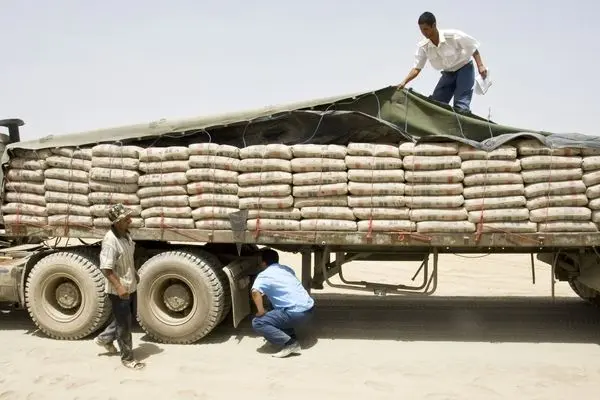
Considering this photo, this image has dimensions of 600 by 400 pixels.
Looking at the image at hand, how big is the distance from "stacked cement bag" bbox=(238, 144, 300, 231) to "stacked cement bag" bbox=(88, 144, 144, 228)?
4.18ft

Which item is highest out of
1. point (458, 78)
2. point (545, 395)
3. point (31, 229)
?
point (458, 78)

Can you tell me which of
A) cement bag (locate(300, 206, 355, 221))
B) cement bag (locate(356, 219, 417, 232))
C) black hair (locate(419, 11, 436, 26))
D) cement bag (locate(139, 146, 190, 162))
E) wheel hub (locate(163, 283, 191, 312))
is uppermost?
black hair (locate(419, 11, 436, 26))

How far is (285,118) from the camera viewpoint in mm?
6461

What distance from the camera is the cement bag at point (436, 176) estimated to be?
5.96 m

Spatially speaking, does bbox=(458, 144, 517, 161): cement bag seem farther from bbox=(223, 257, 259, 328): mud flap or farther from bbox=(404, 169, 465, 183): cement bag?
bbox=(223, 257, 259, 328): mud flap

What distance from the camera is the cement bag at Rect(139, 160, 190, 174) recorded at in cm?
642

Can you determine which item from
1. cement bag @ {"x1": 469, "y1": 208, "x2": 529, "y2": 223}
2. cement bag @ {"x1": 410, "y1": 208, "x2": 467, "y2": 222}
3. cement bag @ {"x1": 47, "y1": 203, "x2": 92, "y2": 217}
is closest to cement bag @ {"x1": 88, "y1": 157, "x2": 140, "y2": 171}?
cement bag @ {"x1": 47, "y1": 203, "x2": 92, "y2": 217}

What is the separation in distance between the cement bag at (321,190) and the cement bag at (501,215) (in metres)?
1.42

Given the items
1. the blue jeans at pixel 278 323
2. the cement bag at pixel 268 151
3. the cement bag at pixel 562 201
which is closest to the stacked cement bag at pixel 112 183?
the cement bag at pixel 268 151

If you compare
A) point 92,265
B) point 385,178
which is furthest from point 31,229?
point 385,178

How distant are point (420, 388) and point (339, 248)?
208cm

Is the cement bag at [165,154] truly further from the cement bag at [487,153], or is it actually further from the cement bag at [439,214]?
the cement bag at [487,153]

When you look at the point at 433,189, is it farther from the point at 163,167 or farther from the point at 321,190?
the point at 163,167

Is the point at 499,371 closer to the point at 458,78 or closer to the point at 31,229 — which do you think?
the point at 458,78
